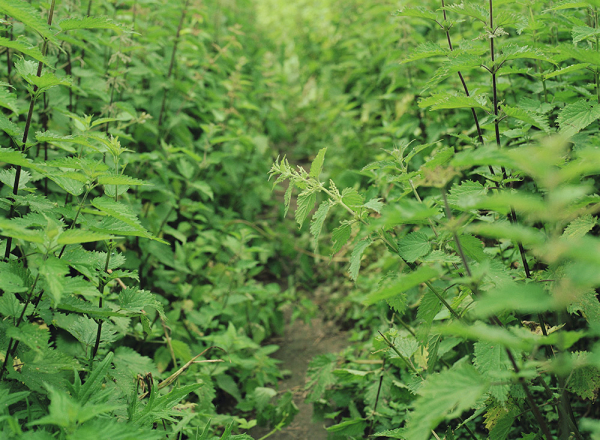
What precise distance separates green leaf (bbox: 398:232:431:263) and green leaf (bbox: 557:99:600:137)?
608mm

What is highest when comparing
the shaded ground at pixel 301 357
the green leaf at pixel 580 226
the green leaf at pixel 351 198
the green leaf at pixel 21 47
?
the green leaf at pixel 21 47

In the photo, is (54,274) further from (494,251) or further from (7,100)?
(494,251)

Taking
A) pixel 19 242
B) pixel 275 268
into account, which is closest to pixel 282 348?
pixel 275 268

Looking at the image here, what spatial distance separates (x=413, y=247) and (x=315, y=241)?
0.32 meters

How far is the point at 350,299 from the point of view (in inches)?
126

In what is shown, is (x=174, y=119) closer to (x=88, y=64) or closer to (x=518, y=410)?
(x=88, y=64)

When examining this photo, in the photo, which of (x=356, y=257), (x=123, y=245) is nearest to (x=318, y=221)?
(x=356, y=257)

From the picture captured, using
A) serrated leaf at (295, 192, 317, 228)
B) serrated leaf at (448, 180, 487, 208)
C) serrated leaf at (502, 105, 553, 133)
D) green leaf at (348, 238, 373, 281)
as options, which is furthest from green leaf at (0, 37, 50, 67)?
serrated leaf at (502, 105, 553, 133)

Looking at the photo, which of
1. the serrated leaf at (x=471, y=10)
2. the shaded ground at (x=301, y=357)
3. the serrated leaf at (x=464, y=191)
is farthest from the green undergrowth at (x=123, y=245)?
the serrated leaf at (x=471, y=10)

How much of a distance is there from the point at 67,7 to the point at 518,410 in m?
2.77

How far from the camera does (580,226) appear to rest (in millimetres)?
1464

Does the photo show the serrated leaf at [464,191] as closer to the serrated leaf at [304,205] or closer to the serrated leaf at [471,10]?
the serrated leaf at [304,205]

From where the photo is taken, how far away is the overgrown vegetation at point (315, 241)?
108cm

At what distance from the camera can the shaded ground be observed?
7.66 feet
